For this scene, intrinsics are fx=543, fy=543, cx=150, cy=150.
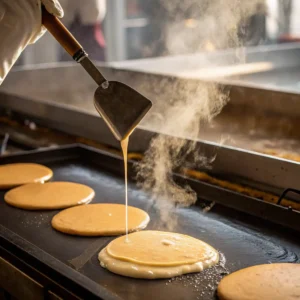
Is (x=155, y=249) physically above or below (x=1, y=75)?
below

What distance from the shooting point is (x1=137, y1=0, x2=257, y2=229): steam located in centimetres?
236

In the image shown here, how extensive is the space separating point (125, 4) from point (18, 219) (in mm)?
5974

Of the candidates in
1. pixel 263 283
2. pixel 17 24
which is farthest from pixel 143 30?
pixel 263 283

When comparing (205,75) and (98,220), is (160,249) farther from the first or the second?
(205,75)

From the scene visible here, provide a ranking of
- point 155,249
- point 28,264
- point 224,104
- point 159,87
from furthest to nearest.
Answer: point 159,87, point 224,104, point 155,249, point 28,264

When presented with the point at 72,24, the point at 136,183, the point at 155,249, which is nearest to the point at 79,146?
the point at 136,183

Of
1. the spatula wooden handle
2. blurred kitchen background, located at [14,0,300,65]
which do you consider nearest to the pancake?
the spatula wooden handle

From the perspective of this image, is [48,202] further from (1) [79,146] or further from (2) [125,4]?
(2) [125,4]

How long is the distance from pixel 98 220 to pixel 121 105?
1.53 ft

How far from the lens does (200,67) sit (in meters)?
4.53

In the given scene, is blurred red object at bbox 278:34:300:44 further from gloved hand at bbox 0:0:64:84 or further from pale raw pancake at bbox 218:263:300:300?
pale raw pancake at bbox 218:263:300:300

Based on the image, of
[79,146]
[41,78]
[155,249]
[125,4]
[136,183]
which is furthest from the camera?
[125,4]

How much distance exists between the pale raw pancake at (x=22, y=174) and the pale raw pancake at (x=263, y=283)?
123cm

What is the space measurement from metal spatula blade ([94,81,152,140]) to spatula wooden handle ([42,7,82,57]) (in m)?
0.16
